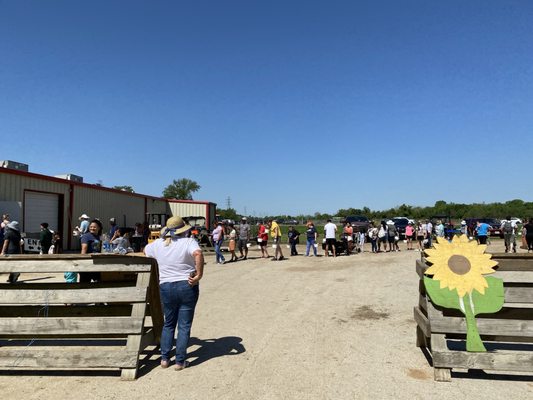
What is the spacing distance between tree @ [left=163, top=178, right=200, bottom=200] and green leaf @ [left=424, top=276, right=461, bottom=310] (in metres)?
87.7

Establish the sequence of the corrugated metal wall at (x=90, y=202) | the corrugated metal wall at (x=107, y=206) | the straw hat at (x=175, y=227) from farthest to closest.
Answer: the corrugated metal wall at (x=107, y=206), the corrugated metal wall at (x=90, y=202), the straw hat at (x=175, y=227)

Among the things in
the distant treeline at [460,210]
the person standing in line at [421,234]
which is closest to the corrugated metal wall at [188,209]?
the person standing in line at [421,234]

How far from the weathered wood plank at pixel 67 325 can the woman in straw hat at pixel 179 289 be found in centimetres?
35

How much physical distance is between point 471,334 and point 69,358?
4.38m

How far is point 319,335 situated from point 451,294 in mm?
2028

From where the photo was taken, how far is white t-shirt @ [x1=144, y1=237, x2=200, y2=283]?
441 centimetres

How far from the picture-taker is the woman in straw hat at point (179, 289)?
173 inches

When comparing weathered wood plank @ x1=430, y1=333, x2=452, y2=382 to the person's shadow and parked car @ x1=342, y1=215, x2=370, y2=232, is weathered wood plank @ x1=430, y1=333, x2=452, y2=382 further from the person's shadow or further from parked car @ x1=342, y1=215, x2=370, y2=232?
parked car @ x1=342, y1=215, x2=370, y2=232

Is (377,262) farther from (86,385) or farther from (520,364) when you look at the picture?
(86,385)

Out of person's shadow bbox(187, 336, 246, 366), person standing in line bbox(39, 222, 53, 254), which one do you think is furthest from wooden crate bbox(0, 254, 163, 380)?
person standing in line bbox(39, 222, 53, 254)

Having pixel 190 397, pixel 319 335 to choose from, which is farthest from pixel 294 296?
pixel 190 397

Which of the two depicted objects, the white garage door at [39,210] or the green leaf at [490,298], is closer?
the green leaf at [490,298]

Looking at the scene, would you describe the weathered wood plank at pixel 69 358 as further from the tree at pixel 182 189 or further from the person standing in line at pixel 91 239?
the tree at pixel 182 189

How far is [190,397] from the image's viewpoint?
3656 millimetres
